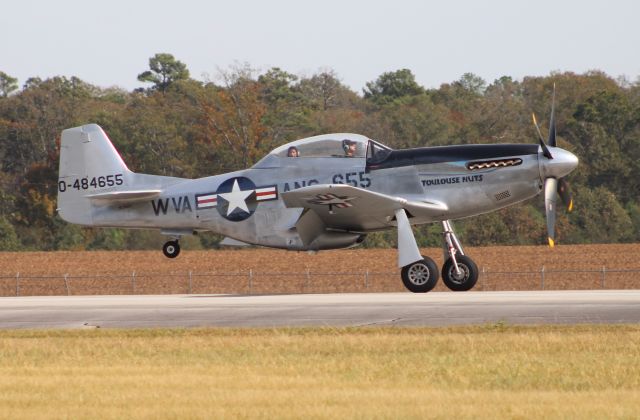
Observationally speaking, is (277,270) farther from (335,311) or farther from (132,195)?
(335,311)

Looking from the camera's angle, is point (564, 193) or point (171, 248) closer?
point (564, 193)

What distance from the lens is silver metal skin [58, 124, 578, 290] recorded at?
2547cm

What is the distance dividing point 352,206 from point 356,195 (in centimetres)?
67

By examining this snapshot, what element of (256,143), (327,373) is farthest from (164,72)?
(327,373)

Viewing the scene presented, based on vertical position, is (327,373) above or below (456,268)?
below

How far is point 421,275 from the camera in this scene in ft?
83.1

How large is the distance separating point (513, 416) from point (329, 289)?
30.6 m

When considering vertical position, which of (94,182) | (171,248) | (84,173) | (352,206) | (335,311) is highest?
(84,173)

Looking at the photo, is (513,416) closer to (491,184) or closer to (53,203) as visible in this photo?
(491,184)

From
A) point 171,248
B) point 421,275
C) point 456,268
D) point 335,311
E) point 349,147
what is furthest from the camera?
point 171,248

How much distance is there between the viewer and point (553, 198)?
2556cm

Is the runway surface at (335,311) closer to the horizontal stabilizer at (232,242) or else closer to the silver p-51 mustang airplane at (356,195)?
the silver p-51 mustang airplane at (356,195)

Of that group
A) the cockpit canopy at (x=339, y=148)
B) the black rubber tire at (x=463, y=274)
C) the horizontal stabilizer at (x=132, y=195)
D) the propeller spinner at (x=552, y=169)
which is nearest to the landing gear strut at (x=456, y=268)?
the black rubber tire at (x=463, y=274)

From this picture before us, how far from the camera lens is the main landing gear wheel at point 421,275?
25.2 metres
